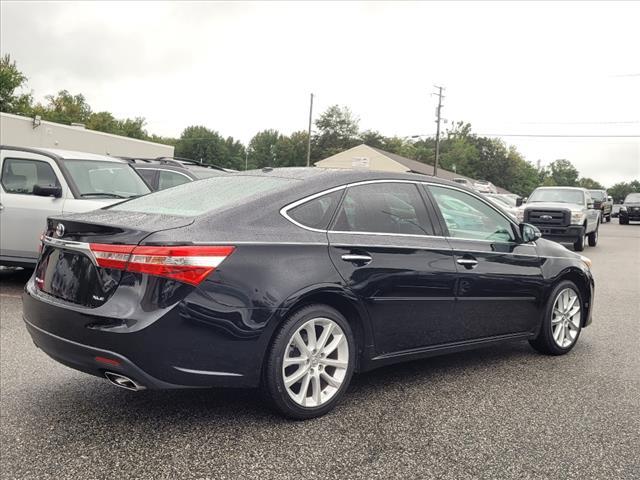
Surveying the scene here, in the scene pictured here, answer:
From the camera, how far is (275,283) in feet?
11.6

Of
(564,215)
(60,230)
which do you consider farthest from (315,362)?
(564,215)

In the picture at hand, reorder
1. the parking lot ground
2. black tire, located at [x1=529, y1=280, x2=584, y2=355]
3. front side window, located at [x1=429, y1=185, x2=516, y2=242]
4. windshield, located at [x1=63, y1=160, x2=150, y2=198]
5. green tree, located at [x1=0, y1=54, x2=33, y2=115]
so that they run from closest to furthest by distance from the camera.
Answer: the parking lot ground
front side window, located at [x1=429, y1=185, x2=516, y2=242]
black tire, located at [x1=529, y1=280, x2=584, y2=355]
windshield, located at [x1=63, y1=160, x2=150, y2=198]
green tree, located at [x1=0, y1=54, x2=33, y2=115]

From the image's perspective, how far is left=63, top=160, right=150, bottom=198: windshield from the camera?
8008mm

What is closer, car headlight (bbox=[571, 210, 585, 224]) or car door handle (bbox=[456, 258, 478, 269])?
car door handle (bbox=[456, 258, 478, 269])

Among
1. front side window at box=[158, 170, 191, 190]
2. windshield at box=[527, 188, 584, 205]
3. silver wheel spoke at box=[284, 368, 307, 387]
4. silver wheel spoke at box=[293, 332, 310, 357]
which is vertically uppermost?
windshield at box=[527, 188, 584, 205]

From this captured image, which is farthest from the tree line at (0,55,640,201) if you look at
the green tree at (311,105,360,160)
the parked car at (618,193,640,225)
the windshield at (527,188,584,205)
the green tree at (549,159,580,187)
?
the windshield at (527,188,584,205)

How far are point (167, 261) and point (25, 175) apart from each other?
5.62m

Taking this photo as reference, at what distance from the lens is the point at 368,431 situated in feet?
12.0

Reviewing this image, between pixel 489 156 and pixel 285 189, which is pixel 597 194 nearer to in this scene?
pixel 285 189

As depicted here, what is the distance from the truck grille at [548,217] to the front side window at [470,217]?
41.5 feet

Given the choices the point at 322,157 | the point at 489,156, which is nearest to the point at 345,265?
the point at 322,157

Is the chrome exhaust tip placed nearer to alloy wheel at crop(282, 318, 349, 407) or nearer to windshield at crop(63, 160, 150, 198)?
alloy wheel at crop(282, 318, 349, 407)

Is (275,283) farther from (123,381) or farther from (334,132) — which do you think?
(334,132)

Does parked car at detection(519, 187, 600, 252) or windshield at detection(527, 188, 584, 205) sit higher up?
windshield at detection(527, 188, 584, 205)
